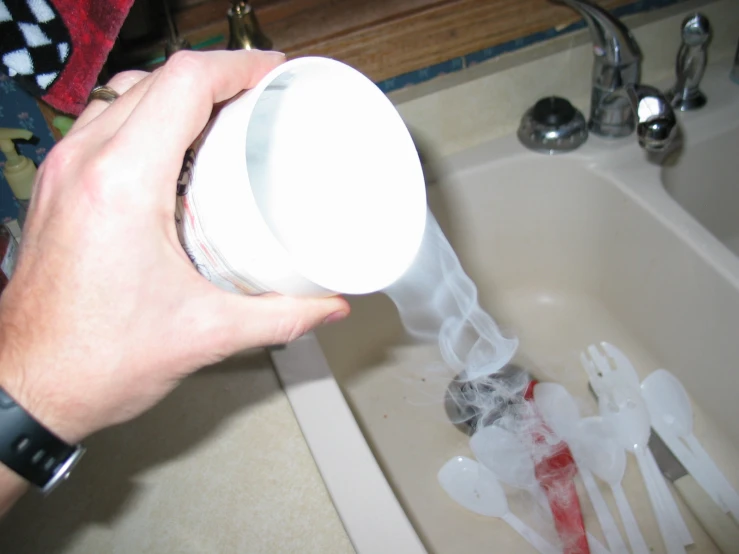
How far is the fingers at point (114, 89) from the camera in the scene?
1.39ft

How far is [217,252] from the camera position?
1.11 feet

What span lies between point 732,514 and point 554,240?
0.46m

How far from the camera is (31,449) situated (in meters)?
0.36

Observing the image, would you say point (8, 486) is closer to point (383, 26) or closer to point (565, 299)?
point (383, 26)

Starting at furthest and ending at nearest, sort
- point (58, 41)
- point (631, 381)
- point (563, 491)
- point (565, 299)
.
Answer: point (565, 299) → point (631, 381) → point (563, 491) → point (58, 41)

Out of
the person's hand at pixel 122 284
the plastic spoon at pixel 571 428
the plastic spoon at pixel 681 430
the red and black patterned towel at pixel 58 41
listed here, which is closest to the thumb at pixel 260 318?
the person's hand at pixel 122 284

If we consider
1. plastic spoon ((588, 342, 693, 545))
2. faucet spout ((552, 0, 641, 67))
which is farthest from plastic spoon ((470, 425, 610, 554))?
faucet spout ((552, 0, 641, 67))

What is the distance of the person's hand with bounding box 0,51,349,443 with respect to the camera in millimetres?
327

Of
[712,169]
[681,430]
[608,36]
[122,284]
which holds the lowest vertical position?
[681,430]

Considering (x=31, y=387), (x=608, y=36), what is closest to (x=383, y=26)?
(x=608, y=36)

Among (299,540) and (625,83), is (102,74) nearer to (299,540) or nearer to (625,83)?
(299,540)

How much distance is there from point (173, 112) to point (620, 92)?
27.0 inches

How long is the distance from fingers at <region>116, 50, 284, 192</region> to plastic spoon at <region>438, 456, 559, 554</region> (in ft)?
1.90

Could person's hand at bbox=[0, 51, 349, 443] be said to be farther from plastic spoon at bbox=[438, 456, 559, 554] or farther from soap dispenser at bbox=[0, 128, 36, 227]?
plastic spoon at bbox=[438, 456, 559, 554]
